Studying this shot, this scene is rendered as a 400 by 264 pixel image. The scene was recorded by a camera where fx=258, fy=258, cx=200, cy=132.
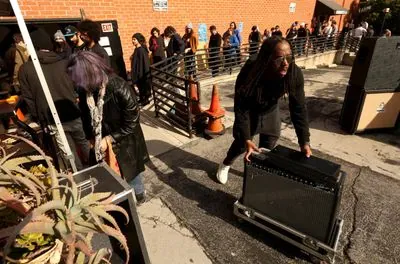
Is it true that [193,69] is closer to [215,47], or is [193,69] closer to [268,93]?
[215,47]

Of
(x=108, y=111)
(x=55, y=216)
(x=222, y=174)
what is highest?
(x=55, y=216)

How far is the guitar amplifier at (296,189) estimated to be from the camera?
2.06 meters

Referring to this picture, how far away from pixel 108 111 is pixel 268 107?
166cm

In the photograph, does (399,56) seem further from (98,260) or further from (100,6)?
(100,6)

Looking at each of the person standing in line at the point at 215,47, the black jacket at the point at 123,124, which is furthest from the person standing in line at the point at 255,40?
the black jacket at the point at 123,124

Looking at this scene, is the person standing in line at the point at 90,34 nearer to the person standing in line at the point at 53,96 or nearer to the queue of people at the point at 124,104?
the person standing in line at the point at 53,96

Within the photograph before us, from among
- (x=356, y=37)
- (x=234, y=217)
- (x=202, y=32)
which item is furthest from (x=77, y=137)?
(x=356, y=37)

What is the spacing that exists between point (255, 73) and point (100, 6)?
21.3 feet

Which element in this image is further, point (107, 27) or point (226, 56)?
point (226, 56)

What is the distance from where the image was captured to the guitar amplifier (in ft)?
6.77

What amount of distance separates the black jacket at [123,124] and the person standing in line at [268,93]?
1066mm

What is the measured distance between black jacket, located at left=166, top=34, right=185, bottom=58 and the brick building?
4.65ft

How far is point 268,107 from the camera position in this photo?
9.21ft

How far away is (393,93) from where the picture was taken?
4.58 m
